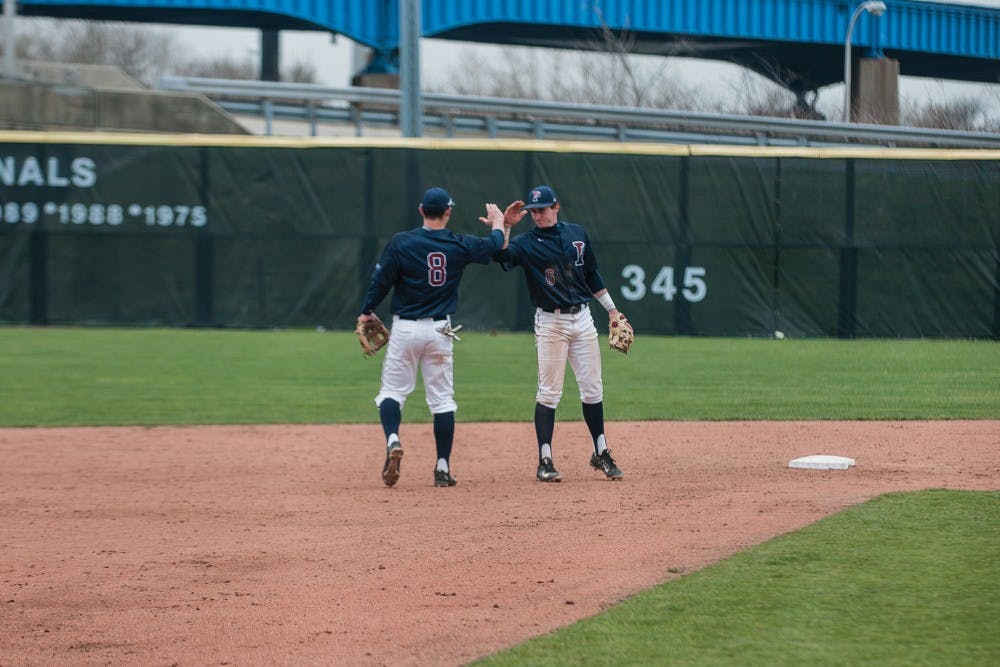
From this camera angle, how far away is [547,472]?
8.12m

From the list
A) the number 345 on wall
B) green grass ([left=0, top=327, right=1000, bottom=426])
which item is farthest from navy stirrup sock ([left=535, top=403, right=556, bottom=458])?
the number 345 on wall

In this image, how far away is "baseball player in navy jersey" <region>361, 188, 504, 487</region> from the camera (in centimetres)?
798

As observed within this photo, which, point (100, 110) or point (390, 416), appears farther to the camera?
point (100, 110)

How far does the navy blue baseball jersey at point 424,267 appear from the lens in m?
7.98

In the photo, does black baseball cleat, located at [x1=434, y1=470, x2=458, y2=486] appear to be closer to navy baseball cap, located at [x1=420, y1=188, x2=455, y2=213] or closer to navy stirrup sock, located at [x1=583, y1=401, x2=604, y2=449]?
navy stirrup sock, located at [x1=583, y1=401, x2=604, y2=449]

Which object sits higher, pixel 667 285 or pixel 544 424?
pixel 667 285

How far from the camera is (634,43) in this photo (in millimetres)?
38906

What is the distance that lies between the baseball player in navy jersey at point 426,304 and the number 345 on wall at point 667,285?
11079 mm

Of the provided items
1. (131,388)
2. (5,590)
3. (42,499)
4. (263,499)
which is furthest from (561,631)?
(131,388)

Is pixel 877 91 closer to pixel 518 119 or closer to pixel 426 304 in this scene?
pixel 518 119

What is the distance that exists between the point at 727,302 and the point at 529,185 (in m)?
3.40

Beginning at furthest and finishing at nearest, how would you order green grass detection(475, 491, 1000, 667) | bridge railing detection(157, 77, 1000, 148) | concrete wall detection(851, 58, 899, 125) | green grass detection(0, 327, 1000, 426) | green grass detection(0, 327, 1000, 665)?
concrete wall detection(851, 58, 899, 125) < bridge railing detection(157, 77, 1000, 148) < green grass detection(0, 327, 1000, 426) < green grass detection(0, 327, 1000, 665) < green grass detection(475, 491, 1000, 667)

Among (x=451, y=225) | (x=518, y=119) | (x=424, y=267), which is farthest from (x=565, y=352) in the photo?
(x=518, y=119)

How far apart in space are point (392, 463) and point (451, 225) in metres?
11.8
